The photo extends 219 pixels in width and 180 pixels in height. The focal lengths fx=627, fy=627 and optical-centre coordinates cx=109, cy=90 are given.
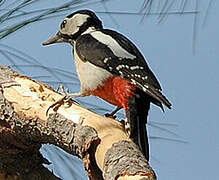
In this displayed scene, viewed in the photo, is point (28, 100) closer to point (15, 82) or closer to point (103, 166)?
point (15, 82)

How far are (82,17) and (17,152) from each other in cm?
53

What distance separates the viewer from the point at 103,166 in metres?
0.87

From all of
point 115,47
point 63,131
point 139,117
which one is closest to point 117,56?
point 115,47

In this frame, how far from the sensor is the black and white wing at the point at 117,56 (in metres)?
1.26

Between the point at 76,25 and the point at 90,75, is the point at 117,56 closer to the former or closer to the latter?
the point at 90,75

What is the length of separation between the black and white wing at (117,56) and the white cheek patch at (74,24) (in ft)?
0.29

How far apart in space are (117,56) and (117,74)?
0.17 feet

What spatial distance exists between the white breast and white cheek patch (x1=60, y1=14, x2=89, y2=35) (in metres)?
0.18

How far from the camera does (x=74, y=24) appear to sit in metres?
1.54

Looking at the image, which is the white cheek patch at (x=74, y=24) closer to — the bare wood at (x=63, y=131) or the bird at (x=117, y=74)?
Answer: the bird at (x=117, y=74)

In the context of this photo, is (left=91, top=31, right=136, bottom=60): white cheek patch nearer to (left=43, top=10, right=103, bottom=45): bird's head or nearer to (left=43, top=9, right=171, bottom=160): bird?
(left=43, top=9, right=171, bottom=160): bird

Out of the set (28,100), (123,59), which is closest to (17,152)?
(28,100)

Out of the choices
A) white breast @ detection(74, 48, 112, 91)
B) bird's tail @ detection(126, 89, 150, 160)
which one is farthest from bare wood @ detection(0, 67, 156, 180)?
white breast @ detection(74, 48, 112, 91)

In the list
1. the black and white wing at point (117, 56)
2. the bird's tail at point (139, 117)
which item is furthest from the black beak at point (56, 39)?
the bird's tail at point (139, 117)
